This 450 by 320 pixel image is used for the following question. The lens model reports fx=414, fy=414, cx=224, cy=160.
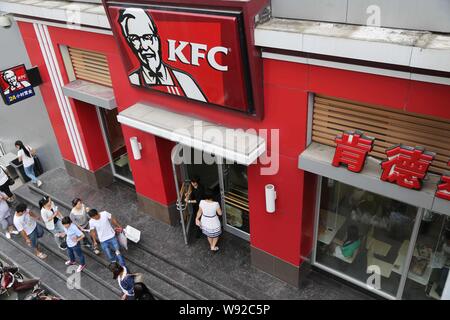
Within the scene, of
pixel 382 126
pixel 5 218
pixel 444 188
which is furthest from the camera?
pixel 5 218

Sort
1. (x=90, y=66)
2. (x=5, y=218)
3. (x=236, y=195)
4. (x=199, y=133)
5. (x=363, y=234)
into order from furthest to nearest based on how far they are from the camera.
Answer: (x=5, y=218) < (x=90, y=66) < (x=236, y=195) < (x=363, y=234) < (x=199, y=133)

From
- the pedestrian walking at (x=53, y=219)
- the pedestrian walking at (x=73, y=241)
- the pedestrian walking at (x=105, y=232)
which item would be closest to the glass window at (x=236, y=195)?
the pedestrian walking at (x=105, y=232)

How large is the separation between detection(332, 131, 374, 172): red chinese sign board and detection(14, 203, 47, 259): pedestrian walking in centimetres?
738

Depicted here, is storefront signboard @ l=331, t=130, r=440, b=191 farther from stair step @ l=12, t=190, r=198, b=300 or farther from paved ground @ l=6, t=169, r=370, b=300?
stair step @ l=12, t=190, r=198, b=300

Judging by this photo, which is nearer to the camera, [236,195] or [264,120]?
[264,120]

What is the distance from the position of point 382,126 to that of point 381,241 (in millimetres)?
2695

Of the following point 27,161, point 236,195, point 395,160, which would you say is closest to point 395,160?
point 395,160

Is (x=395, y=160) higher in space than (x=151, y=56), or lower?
lower

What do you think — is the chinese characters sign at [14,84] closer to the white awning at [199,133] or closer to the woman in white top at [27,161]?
the woman in white top at [27,161]

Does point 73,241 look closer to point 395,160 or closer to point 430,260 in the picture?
point 395,160

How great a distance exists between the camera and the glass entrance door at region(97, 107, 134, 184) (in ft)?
38.4

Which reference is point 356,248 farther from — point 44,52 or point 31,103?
point 31,103

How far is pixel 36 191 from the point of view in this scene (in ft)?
40.5

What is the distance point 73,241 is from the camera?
30.5 feet
